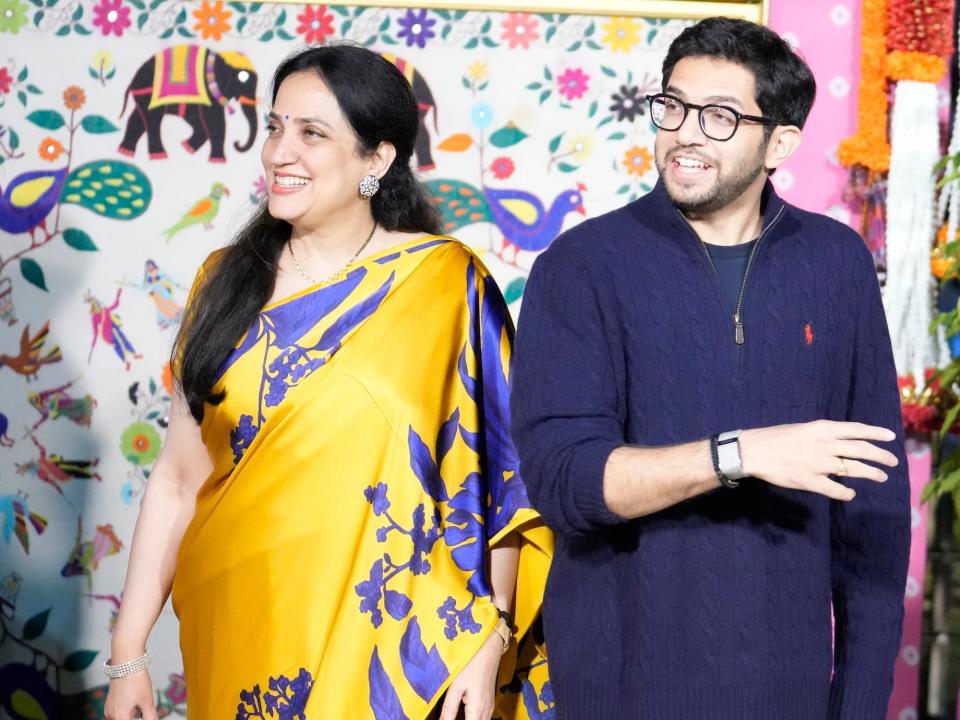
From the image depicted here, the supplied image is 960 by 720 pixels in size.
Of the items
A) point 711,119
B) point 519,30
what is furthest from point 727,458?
point 519,30

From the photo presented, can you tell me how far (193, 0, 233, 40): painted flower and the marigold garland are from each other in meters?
1.39

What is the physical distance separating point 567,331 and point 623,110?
4.78ft

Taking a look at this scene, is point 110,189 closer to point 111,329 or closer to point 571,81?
point 111,329

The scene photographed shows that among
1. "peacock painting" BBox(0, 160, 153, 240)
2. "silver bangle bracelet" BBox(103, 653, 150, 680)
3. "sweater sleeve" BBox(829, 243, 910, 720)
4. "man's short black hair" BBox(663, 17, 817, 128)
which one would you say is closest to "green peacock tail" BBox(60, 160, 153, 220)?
"peacock painting" BBox(0, 160, 153, 240)

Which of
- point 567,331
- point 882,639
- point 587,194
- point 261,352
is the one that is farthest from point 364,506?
point 587,194

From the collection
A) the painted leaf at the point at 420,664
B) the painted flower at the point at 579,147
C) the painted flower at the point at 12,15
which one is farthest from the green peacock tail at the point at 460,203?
the painted leaf at the point at 420,664

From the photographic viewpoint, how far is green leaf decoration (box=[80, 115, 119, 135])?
9.00ft

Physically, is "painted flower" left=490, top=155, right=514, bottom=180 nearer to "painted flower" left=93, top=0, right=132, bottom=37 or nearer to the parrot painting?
the parrot painting

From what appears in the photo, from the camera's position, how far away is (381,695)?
1835 millimetres

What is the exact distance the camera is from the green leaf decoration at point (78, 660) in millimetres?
2824

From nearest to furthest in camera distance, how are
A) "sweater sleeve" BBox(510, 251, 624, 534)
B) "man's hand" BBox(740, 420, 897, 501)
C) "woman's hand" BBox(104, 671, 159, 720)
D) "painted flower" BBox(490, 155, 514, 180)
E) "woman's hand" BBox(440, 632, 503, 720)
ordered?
"man's hand" BBox(740, 420, 897, 501) → "sweater sleeve" BBox(510, 251, 624, 534) → "woman's hand" BBox(440, 632, 503, 720) → "woman's hand" BBox(104, 671, 159, 720) → "painted flower" BBox(490, 155, 514, 180)

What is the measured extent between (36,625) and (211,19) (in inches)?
54.4

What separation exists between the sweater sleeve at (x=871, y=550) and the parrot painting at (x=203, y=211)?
160cm

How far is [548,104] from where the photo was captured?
2.81m
